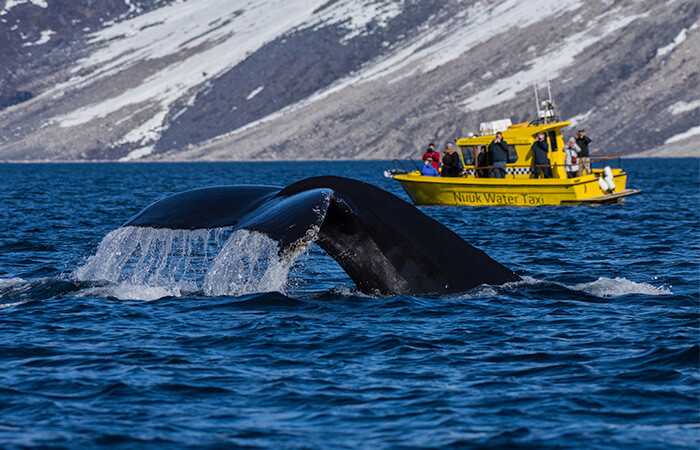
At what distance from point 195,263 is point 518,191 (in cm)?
1571

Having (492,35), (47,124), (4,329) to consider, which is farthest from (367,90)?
(4,329)

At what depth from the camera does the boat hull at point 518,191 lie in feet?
99.2

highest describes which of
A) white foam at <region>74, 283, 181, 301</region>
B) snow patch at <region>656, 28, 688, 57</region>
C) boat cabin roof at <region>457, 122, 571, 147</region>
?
snow patch at <region>656, 28, 688, 57</region>

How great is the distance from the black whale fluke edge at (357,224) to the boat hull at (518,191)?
2098 centimetres

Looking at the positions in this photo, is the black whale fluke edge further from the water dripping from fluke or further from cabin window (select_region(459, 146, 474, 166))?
cabin window (select_region(459, 146, 474, 166))

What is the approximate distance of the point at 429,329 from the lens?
A: 32.8 ft

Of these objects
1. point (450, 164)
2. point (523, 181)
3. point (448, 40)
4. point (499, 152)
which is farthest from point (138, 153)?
point (523, 181)

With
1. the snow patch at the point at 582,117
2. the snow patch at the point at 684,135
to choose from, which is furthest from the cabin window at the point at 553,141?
the snow patch at the point at 582,117

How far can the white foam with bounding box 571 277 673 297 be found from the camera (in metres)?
12.3

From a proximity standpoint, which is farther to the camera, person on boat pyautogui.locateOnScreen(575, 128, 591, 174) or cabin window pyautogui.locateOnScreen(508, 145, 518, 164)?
person on boat pyautogui.locateOnScreen(575, 128, 591, 174)

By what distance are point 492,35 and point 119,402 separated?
12952 centimetres

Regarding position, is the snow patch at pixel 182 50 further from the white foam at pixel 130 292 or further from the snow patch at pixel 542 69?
the white foam at pixel 130 292

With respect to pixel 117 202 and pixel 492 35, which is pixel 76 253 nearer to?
pixel 117 202

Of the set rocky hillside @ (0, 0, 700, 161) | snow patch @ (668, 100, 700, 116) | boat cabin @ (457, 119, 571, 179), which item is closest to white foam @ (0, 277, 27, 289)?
boat cabin @ (457, 119, 571, 179)
